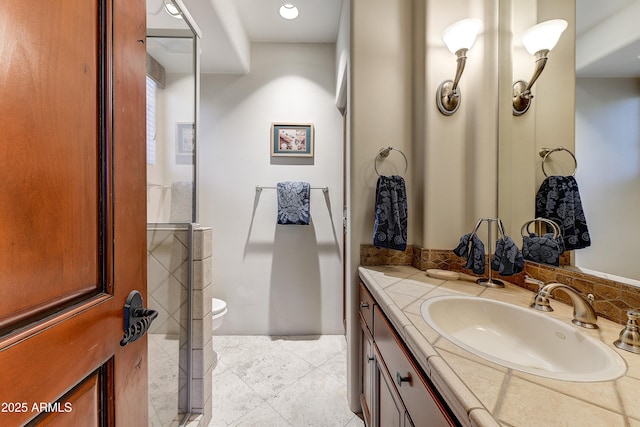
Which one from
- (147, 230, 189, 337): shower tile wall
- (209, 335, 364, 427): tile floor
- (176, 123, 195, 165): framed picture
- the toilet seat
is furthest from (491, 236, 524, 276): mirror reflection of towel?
the toilet seat

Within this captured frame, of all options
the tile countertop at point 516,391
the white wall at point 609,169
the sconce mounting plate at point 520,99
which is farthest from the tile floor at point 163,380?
the sconce mounting plate at point 520,99

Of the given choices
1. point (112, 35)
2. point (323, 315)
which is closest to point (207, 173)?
point (323, 315)

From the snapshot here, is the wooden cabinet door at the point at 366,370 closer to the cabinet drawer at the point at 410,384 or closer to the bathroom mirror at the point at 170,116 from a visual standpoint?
the cabinet drawer at the point at 410,384

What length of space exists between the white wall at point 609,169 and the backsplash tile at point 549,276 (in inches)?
1.9

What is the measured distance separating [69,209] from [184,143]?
1106mm

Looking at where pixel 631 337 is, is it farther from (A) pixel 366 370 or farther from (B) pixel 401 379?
(A) pixel 366 370

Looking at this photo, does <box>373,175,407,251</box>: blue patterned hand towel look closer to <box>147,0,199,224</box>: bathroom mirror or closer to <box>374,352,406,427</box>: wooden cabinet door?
<box>374,352,406,427</box>: wooden cabinet door

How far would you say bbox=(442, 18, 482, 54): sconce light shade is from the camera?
1.16 meters

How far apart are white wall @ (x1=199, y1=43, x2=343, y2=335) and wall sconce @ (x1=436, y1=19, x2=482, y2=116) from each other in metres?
1.07

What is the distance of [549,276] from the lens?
1.00 metres

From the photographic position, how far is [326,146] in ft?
7.57

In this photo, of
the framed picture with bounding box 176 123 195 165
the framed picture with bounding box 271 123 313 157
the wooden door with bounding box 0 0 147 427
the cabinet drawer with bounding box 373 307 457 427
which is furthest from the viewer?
the framed picture with bounding box 271 123 313 157

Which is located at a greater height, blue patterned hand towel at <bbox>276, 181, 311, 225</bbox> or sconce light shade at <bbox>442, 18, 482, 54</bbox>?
sconce light shade at <bbox>442, 18, 482, 54</bbox>

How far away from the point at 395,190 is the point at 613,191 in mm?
754
